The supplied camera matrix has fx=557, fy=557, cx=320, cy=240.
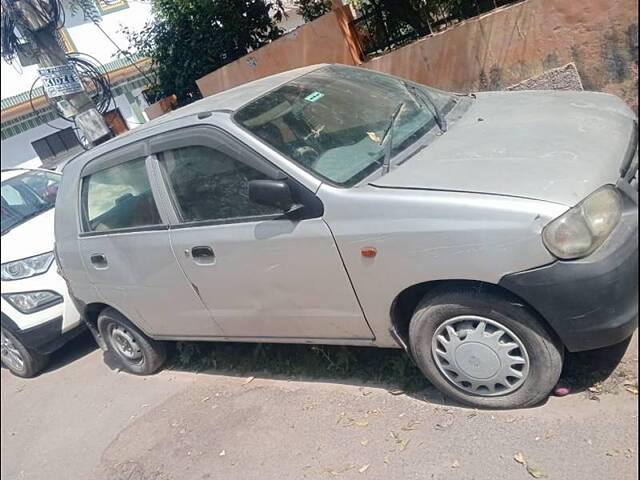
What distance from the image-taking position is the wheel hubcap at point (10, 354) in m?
5.69

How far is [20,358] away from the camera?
5.69m

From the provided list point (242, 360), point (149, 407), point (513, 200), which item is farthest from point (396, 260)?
point (149, 407)

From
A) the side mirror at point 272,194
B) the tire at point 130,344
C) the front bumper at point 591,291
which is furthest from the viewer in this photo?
the tire at point 130,344

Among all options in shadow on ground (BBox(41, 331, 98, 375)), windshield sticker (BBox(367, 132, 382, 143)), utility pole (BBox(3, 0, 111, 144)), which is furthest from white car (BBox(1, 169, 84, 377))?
windshield sticker (BBox(367, 132, 382, 143))

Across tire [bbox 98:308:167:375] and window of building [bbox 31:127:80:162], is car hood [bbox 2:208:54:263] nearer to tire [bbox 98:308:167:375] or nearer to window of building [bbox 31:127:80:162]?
tire [bbox 98:308:167:375]

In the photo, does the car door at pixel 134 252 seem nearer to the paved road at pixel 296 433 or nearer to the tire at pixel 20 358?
the paved road at pixel 296 433

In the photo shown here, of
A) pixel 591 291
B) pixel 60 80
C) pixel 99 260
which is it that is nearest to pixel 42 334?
pixel 99 260

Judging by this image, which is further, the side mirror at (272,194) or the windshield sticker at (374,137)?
the windshield sticker at (374,137)

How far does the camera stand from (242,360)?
445cm

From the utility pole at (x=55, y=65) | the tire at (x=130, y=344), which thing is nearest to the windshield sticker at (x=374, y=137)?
the tire at (x=130, y=344)

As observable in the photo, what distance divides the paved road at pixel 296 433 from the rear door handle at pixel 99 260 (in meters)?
1.14

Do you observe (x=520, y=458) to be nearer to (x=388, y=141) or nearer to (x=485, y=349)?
(x=485, y=349)

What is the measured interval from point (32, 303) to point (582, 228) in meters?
4.97

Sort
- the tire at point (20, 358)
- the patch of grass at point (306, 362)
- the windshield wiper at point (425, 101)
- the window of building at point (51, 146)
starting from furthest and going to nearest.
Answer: the window of building at point (51, 146), the tire at point (20, 358), the patch of grass at point (306, 362), the windshield wiper at point (425, 101)
